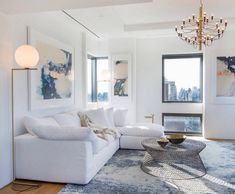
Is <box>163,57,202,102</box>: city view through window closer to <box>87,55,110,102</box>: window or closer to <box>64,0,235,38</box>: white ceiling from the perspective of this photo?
<box>64,0,235,38</box>: white ceiling

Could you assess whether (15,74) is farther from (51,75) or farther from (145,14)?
(145,14)

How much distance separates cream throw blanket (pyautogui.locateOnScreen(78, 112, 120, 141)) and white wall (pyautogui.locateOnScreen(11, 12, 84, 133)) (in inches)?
18.7

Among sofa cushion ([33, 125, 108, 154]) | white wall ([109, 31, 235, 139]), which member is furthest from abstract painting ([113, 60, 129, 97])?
sofa cushion ([33, 125, 108, 154])

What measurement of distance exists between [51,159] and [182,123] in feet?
13.7

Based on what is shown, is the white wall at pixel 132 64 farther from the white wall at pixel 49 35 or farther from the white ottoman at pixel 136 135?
the white ottoman at pixel 136 135

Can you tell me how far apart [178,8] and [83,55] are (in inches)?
95.2

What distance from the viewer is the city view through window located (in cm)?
629

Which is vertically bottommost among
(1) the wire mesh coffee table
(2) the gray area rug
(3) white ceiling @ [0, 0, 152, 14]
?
(2) the gray area rug

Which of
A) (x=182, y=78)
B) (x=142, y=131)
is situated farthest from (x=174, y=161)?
(x=182, y=78)

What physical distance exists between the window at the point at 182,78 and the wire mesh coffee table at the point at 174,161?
2528mm

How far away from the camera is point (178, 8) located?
432cm

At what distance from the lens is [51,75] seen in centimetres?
421

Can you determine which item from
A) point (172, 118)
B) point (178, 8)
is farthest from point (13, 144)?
point (172, 118)

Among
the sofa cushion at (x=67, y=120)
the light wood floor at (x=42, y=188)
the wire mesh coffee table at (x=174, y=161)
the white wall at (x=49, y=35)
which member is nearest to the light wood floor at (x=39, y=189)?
the light wood floor at (x=42, y=188)
